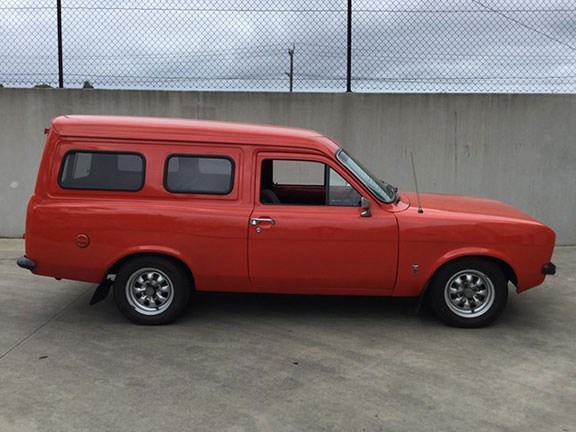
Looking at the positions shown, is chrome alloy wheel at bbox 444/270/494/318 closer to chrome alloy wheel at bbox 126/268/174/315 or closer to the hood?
the hood

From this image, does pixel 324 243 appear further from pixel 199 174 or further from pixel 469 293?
pixel 469 293

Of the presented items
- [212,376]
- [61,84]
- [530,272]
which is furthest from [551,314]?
[61,84]

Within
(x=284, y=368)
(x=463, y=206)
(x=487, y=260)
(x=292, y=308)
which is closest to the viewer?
(x=284, y=368)

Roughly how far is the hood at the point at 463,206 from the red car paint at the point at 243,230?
0.17 meters

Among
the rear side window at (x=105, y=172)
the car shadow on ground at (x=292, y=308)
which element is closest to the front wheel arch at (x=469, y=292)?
the car shadow on ground at (x=292, y=308)

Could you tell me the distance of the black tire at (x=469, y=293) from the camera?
476 centimetres

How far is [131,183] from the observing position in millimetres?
4762

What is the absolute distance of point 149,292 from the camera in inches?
192

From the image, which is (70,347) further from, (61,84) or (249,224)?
(61,84)

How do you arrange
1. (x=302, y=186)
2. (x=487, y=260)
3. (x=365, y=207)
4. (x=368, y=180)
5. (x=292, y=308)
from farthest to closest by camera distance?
1. (x=302, y=186)
2. (x=292, y=308)
3. (x=368, y=180)
4. (x=487, y=260)
5. (x=365, y=207)

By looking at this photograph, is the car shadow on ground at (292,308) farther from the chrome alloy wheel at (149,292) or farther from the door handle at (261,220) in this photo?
the door handle at (261,220)

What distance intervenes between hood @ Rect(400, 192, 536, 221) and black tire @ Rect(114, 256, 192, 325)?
2322mm

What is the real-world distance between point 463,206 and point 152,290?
122 inches

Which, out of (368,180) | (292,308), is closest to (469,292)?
(368,180)
